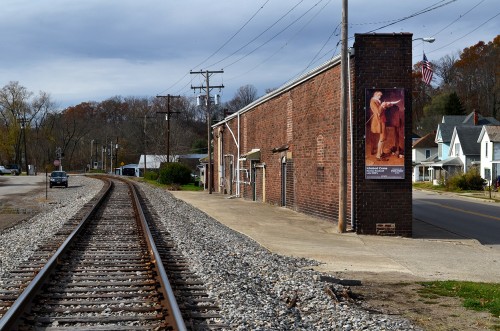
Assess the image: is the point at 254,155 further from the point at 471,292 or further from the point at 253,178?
the point at 471,292

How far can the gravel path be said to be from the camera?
7441 mm

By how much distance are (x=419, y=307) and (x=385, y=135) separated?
10.6m

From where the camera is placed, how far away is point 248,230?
19.4 meters

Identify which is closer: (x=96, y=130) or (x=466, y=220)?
(x=466, y=220)

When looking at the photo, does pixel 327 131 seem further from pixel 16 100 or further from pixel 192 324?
pixel 16 100

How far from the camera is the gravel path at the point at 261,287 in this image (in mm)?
7441

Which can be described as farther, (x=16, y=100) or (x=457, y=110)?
(x=16, y=100)

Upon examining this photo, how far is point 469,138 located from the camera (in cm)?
6544

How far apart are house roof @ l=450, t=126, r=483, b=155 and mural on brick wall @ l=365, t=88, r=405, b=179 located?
159ft

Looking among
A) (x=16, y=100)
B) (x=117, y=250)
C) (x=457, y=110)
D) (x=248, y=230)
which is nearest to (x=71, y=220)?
(x=248, y=230)

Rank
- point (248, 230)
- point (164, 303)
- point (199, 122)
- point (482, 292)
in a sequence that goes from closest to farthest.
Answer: point (164, 303), point (482, 292), point (248, 230), point (199, 122)

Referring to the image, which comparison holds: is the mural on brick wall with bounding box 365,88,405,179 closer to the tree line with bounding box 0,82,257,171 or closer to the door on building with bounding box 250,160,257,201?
the door on building with bounding box 250,160,257,201

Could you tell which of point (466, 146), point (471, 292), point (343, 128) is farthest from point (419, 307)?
point (466, 146)

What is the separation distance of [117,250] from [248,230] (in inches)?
260
